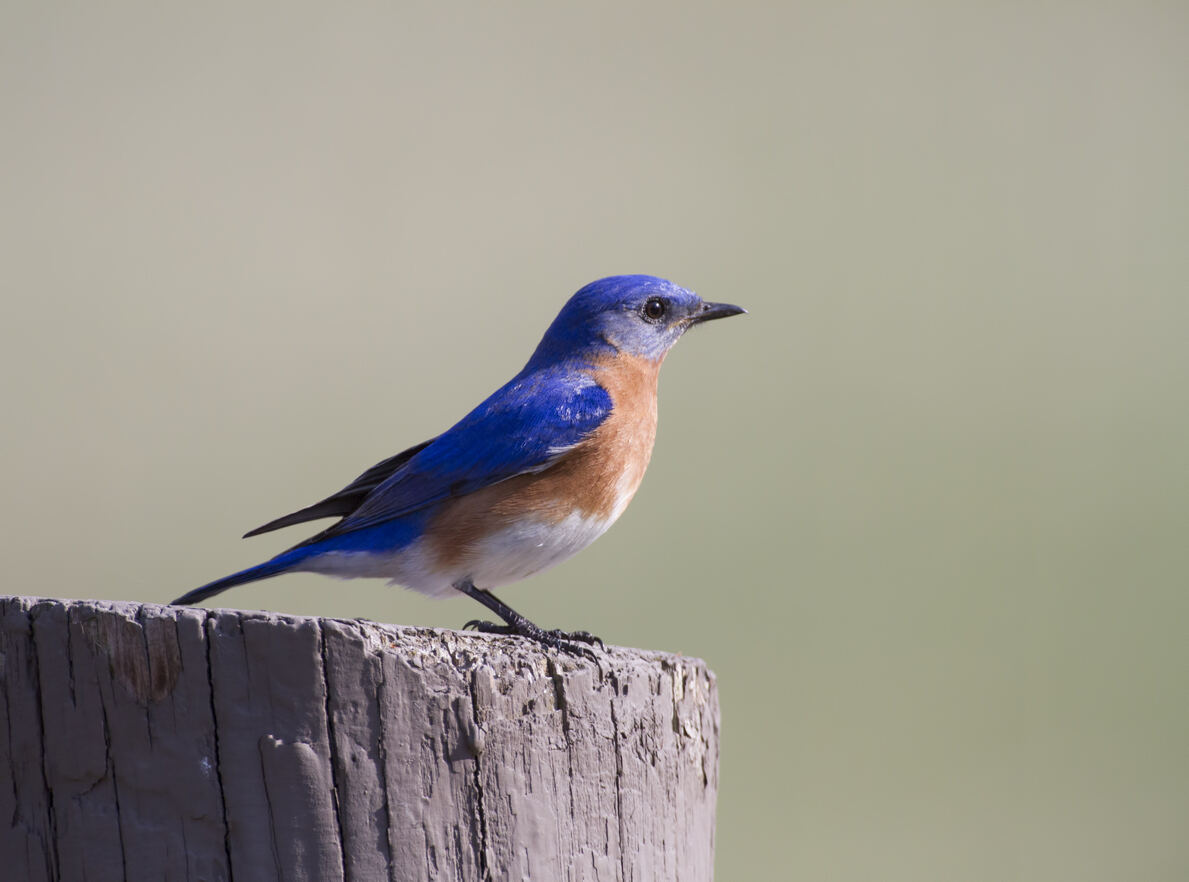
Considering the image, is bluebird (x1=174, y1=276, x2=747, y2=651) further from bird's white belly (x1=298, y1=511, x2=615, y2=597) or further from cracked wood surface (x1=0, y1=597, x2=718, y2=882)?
cracked wood surface (x1=0, y1=597, x2=718, y2=882)

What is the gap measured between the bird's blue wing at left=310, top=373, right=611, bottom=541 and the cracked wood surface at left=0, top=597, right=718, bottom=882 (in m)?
2.46

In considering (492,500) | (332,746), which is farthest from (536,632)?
(332,746)

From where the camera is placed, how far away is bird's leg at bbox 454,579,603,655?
461 centimetres

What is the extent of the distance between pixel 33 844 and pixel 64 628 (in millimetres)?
492

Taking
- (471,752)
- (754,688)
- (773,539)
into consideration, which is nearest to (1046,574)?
(773,539)

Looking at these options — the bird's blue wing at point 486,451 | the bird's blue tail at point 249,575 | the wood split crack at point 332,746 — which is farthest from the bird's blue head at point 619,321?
the wood split crack at point 332,746

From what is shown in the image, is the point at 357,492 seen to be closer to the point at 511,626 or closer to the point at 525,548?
the point at 525,548

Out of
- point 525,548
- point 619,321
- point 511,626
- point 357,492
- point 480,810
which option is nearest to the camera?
point 480,810

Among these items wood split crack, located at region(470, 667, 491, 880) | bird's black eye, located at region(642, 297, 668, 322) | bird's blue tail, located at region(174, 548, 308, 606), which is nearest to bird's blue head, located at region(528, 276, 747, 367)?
bird's black eye, located at region(642, 297, 668, 322)

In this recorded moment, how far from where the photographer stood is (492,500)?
5316 millimetres

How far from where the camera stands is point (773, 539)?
555 inches

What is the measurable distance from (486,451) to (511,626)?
0.81 meters

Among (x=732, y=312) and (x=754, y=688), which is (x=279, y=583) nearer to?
(x=754, y=688)

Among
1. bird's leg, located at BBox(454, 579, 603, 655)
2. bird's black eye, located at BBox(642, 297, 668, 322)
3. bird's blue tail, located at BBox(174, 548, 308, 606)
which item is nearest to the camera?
bird's blue tail, located at BBox(174, 548, 308, 606)
